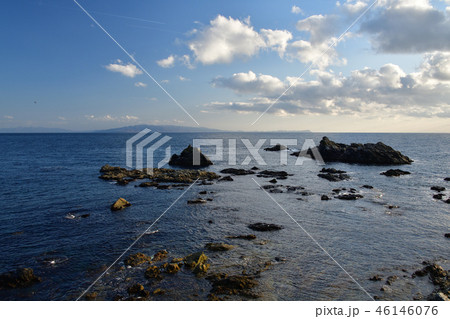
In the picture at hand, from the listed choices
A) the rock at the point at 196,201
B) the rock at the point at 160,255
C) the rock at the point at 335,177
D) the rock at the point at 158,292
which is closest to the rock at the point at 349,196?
the rock at the point at 335,177

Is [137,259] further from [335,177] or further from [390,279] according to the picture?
[335,177]

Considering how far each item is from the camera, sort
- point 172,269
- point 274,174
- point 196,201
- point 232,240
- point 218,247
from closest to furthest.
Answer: point 172,269
point 218,247
point 232,240
point 196,201
point 274,174

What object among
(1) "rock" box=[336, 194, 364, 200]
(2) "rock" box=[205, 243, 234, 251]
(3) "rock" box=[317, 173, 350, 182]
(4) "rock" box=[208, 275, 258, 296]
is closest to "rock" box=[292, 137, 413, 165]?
(3) "rock" box=[317, 173, 350, 182]

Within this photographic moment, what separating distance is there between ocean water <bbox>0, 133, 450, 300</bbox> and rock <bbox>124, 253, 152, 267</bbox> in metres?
1.03

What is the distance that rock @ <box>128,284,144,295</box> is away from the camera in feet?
44.7

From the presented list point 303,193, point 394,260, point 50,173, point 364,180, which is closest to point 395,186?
point 364,180

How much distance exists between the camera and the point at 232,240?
68.0 feet

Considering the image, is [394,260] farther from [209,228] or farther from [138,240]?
[138,240]

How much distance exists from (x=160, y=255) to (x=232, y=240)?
560 centimetres

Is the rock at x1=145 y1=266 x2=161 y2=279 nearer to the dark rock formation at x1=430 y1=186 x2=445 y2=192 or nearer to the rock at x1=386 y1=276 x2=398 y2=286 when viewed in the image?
the rock at x1=386 y1=276 x2=398 y2=286

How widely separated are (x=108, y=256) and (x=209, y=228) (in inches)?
331

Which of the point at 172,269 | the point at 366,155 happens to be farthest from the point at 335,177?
the point at 172,269

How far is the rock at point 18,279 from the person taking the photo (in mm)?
14092

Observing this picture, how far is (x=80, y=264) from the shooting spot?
A: 656 inches
